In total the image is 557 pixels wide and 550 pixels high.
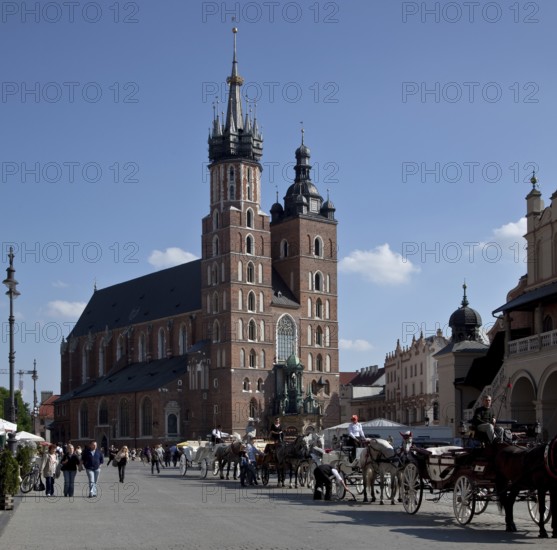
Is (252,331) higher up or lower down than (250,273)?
lower down

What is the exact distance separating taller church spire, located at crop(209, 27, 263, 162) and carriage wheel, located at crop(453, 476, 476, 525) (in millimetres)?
78041

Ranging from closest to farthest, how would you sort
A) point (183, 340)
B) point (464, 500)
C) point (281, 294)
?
point (464, 500), point (281, 294), point (183, 340)

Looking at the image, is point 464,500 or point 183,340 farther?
point 183,340

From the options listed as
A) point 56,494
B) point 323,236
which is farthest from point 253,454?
point 323,236

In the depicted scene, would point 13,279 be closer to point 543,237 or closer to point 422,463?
point 422,463

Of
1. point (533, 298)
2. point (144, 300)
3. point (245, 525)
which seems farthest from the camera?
point (144, 300)

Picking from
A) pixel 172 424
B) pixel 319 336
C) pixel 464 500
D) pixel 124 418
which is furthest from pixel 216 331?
pixel 464 500

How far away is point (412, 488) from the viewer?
1962cm

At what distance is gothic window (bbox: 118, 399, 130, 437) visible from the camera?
97.9 m

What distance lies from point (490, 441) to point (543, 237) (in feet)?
82.1

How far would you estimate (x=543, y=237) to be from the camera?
41.2 metres

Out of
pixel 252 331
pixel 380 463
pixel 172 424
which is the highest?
pixel 252 331

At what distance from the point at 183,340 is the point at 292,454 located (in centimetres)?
6953

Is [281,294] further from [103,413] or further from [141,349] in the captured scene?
[103,413]
